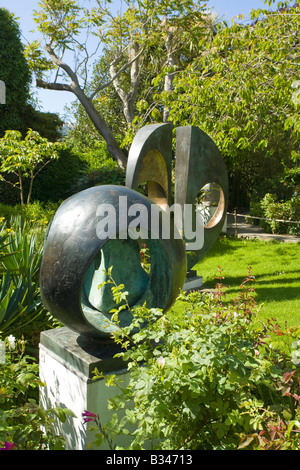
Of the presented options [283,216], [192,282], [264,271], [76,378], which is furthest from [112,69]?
[76,378]

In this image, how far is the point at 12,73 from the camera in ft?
46.4

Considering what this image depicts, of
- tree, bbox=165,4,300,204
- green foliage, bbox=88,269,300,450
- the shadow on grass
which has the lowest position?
the shadow on grass

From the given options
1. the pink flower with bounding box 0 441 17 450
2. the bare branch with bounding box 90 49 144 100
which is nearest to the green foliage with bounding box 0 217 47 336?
the pink flower with bounding box 0 441 17 450

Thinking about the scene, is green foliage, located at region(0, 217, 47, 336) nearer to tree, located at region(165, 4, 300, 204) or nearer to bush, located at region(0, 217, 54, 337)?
bush, located at region(0, 217, 54, 337)

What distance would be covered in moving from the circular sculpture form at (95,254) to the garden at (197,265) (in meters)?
0.27

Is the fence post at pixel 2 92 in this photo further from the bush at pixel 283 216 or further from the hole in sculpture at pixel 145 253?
the hole in sculpture at pixel 145 253

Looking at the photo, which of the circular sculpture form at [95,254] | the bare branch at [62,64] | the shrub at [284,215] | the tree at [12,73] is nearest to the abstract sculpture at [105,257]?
the circular sculpture form at [95,254]

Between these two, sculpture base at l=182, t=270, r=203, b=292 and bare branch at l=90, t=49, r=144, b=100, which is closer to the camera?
sculpture base at l=182, t=270, r=203, b=292

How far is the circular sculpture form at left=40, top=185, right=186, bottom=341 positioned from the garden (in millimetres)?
270

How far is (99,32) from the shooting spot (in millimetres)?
15094

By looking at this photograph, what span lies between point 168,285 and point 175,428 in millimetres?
1180

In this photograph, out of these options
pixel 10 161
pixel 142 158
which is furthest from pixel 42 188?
pixel 142 158

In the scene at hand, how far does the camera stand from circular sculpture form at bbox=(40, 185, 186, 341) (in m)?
2.58
